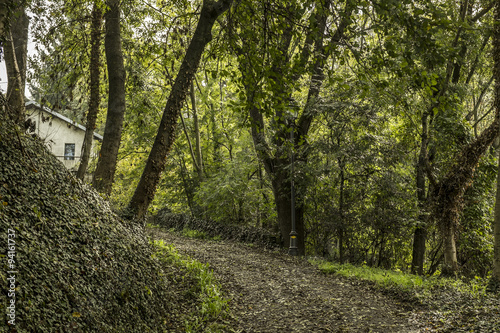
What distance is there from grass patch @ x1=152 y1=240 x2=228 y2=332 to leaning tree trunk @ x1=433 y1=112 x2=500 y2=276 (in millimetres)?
6875

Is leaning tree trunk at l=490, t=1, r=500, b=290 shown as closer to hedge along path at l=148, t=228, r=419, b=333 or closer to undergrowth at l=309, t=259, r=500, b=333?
undergrowth at l=309, t=259, r=500, b=333

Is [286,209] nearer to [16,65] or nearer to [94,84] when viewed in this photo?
[94,84]

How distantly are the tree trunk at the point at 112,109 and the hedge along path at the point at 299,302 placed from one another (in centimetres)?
328

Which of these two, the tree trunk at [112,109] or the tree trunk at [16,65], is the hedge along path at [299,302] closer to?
the tree trunk at [112,109]

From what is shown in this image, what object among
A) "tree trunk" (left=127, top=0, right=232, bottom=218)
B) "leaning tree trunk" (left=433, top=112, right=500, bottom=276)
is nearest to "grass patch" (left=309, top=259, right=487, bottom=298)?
"leaning tree trunk" (left=433, top=112, right=500, bottom=276)

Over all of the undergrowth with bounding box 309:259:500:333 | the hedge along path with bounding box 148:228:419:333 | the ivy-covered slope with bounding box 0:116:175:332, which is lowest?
the hedge along path with bounding box 148:228:419:333

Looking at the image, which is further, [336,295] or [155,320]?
[336,295]

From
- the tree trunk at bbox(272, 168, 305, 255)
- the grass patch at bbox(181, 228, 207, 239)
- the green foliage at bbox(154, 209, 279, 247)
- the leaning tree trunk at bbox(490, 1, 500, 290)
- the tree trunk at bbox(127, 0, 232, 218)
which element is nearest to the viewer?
the tree trunk at bbox(127, 0, 232, 218)

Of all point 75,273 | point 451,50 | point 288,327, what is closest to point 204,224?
point 288,327

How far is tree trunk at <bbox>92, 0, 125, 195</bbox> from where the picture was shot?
7.95 m

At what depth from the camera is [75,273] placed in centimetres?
393

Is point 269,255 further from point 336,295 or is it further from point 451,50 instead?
point 451,50

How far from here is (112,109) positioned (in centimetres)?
805

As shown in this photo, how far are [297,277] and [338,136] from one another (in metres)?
4.65
